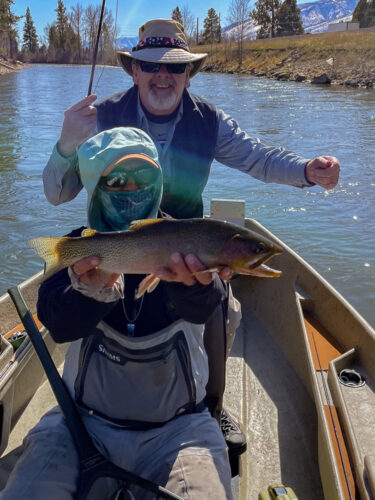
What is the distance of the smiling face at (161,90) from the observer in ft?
10.6

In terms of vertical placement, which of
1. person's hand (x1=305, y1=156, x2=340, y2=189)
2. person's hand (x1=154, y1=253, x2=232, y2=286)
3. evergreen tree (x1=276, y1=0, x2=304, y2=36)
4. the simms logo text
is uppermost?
person's hand (x1=154, y1=253, x2=232, y2=286)

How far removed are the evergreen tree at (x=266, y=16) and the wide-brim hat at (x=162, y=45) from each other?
7695cm

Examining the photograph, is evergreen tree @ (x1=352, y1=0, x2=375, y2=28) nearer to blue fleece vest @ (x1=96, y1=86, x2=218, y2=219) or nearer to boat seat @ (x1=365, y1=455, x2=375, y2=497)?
blue fleece vest @ (x1=96, y1=86, x2=218, y2=219)

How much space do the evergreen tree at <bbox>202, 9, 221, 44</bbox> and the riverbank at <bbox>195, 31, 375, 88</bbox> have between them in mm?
23680

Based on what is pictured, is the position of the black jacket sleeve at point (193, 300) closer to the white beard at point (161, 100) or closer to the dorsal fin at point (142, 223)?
the dorsal fin at point (142, 223)

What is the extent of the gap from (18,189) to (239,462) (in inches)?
385

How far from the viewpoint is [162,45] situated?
10.9 feet

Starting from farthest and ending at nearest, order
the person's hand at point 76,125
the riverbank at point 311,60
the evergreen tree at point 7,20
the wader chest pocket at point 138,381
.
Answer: the evergreen tree at point 7,20
the riverbank at point 311,60
the person's hand at point 76,125
the wader chest pocket at point 138,381

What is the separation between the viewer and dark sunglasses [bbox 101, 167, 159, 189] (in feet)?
6.77

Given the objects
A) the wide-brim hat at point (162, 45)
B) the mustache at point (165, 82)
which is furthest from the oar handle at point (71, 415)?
the wide-brim hat at point (162, 45)

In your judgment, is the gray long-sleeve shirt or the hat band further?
the hat band

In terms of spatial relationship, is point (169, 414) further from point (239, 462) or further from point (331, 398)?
point (331, 398)

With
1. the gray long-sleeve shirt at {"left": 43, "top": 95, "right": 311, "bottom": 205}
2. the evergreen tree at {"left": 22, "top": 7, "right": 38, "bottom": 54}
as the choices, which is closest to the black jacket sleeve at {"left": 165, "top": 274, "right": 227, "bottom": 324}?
the gray long-sleeve shirt at {"left": 43, "top": 95, "right": 311, "bottom": 205}

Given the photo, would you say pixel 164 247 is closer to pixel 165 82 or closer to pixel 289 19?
pixel 165 82
